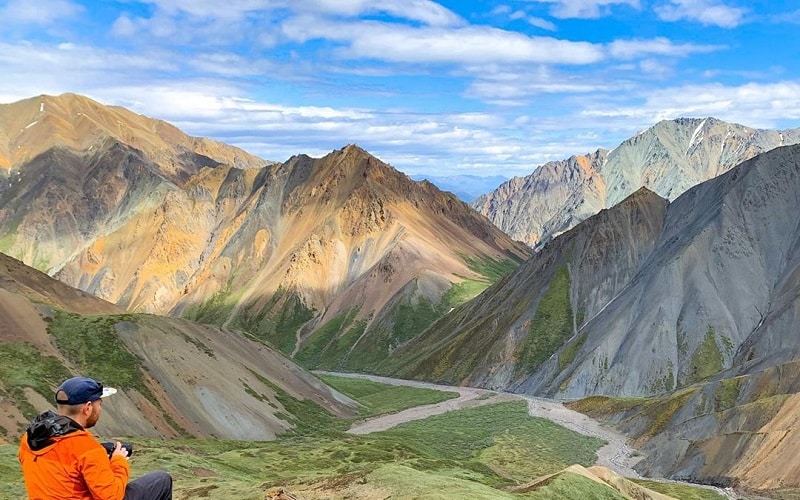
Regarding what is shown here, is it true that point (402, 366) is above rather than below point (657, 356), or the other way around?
below

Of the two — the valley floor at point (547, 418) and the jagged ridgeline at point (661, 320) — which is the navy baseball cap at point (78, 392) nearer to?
the valley floor at point (547, 418)

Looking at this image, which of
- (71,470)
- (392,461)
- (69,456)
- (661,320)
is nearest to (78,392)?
(69,456)

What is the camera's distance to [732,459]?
242ft

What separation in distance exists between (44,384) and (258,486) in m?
43.7

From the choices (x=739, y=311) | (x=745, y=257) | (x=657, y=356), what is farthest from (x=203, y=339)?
(x=745, y=257)

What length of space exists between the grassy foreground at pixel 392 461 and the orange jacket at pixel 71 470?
18.7m

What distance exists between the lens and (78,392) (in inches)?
407

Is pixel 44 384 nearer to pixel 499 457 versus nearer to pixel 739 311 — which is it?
pixel 499 457

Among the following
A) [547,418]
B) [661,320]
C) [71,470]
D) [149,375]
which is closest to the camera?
[71,470]

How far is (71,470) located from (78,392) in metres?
1.12

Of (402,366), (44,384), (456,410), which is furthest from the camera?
(402,366)

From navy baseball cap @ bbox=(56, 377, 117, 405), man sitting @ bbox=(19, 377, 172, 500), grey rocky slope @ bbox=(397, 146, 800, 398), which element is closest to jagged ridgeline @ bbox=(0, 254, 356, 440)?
man sitting @ bbox=(19, 377, 172, 500)

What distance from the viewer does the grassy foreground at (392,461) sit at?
101 feet

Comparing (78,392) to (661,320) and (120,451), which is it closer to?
(120,451)
